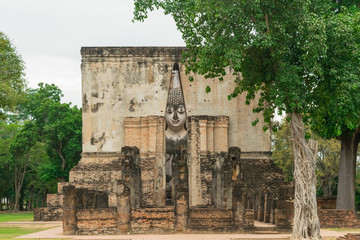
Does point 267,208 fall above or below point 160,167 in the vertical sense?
below

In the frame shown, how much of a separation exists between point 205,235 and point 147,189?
7.14 metres

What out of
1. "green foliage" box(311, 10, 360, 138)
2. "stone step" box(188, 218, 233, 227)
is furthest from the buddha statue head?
"green foliage" box(311, 10, 360, 138)

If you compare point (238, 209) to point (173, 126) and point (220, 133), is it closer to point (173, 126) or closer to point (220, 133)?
point (220, 133)

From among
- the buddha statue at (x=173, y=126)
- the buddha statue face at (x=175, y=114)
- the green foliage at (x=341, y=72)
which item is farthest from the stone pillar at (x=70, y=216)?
the buddha statue face at (x=175, y=114)

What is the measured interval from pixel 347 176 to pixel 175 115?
7326 millimetres

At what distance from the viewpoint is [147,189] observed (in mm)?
20719

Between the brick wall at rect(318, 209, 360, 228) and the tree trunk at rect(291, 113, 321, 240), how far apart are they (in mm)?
4603

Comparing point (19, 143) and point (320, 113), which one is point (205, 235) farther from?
point (19, 143)

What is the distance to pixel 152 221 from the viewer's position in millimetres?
14453

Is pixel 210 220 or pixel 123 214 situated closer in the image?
pixel 123 214

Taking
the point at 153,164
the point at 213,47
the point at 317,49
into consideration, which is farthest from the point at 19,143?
the point at 317,49

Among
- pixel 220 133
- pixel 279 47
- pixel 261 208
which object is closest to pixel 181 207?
pixel 261 208

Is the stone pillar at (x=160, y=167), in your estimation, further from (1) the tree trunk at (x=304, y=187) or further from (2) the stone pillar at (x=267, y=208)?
(1) the tree trunk at (x=304, y=187)

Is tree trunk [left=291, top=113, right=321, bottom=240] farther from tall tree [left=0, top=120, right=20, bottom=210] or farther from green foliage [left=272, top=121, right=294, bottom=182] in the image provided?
tall tree [left=0, top=120, right=20, bottom=210]
